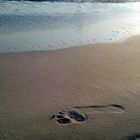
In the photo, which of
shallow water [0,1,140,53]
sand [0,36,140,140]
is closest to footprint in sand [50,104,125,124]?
sand [0,36,140,140]

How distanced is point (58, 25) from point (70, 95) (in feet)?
16.2

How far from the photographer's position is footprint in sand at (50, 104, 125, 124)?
14.9 feet

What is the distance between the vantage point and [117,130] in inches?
170

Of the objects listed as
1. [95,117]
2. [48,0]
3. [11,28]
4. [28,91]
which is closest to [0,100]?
[28,91]

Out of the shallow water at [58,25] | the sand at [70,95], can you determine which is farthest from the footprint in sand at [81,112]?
the shallow water at [58,25]

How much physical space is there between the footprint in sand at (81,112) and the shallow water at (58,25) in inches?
124

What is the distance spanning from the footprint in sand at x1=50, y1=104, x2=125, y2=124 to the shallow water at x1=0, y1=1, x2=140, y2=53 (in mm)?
3157

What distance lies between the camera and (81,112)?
188 inches

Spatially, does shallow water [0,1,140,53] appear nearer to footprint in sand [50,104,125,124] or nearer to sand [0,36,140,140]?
sand [0,36,140,140]

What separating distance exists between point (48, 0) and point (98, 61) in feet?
26.7

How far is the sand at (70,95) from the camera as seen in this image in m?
4.29

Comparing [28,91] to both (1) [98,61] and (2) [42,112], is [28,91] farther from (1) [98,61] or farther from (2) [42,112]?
(1) [98,61]

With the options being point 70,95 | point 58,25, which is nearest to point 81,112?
point 70,95

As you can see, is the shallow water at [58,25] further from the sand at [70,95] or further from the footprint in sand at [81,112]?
the footprint in sand at [81,112]
